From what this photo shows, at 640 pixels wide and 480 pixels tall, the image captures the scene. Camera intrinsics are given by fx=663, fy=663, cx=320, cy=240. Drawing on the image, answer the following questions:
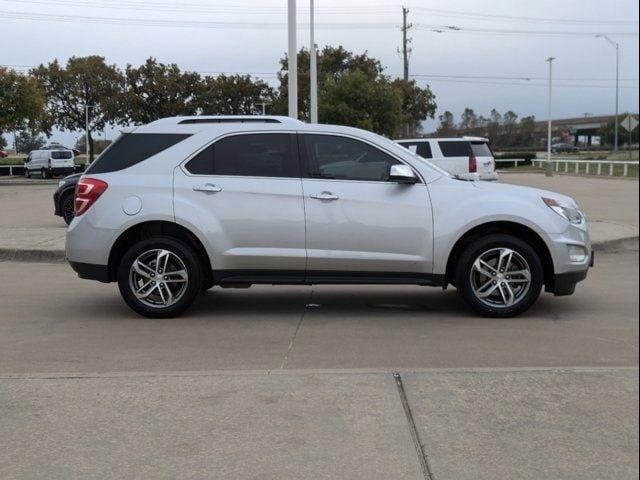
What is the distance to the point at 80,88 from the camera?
2271 inches

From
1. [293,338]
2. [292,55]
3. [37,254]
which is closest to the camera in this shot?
[293,338]

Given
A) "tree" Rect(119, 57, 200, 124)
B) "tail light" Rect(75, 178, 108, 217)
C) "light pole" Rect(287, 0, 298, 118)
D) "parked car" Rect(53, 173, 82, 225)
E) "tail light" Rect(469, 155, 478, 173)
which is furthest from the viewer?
"tree" Rect(119, 57, 200, 124)

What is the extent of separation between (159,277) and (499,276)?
334 centimetres

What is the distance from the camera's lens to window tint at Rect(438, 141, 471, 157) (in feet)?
63.4

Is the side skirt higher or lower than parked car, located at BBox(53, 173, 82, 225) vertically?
lower

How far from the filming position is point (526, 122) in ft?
284

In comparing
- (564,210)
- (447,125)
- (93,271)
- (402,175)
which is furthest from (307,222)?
(447,125)

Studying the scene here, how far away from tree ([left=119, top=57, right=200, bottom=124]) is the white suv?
4824 centimetres

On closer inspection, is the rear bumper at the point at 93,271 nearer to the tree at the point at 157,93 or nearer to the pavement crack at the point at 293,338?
the pavement crack at the point at 293,338

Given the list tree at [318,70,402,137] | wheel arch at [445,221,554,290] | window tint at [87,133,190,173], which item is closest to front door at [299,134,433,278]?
wheel arch at [445,221,554,290]

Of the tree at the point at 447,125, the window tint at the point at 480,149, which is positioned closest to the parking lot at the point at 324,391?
the window tint at the point at 480,149

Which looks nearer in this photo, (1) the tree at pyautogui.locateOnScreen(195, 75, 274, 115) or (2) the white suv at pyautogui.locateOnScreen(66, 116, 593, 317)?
(2) the white suv at pyautogui.locateOnScreen(66, 116, 593, 317)

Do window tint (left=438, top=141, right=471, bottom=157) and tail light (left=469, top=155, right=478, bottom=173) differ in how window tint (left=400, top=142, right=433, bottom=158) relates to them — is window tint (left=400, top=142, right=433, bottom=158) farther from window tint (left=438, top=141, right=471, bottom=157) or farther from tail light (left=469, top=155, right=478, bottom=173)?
tail light (left=469, top=155, right=478, bottom=173)

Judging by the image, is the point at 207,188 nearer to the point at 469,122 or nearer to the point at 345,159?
the point at 345,159
